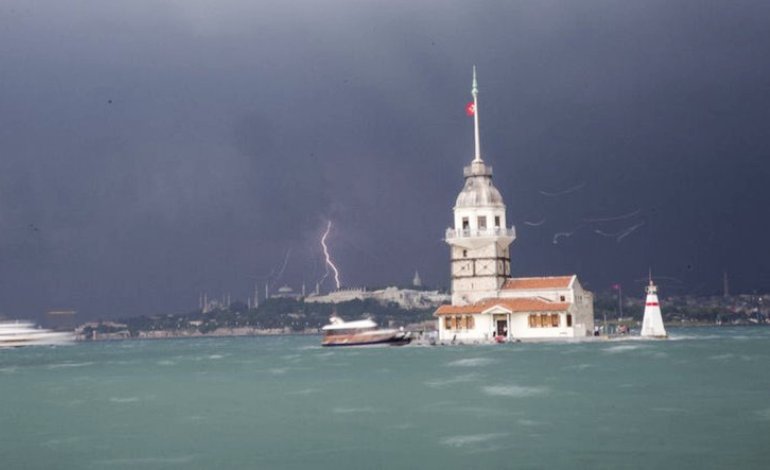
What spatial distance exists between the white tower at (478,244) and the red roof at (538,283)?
3.11 feet

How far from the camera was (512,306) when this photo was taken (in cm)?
10750

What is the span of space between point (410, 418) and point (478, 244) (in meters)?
70.2

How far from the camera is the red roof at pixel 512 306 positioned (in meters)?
107

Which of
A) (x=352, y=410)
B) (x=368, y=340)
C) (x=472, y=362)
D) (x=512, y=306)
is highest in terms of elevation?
(x=512, y=306)

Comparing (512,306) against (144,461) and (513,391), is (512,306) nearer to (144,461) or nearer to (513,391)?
(513,391)

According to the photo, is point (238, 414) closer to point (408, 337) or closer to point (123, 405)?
point (123, 405)

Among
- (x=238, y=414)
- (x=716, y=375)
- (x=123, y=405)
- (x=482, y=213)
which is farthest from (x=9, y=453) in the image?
(x=482, y=213)

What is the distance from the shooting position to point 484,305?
10950 cm

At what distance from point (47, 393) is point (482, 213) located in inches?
2333

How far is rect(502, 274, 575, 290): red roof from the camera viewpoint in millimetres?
108938

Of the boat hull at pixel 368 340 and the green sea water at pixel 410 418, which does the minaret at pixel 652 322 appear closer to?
the boat hull at pixel 368 340

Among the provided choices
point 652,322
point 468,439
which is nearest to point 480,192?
point 652,322

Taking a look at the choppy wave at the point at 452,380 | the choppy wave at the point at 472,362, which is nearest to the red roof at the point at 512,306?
the choppy wave at the point at 472,362

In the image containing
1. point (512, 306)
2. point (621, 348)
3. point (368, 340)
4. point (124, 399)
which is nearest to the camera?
point (124, 399)
